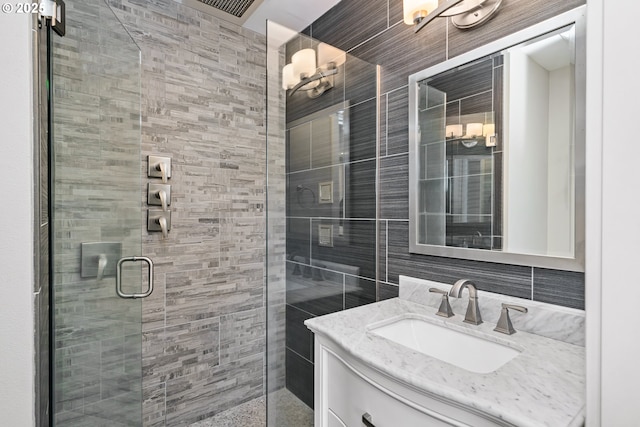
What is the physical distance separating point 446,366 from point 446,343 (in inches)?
13.5

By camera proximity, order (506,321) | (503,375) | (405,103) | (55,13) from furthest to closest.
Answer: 1. (405,103)
2. (506,321)
3. (55,13)
4. (503,375)

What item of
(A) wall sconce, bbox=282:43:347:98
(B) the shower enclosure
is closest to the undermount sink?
(B) the shower enclosure

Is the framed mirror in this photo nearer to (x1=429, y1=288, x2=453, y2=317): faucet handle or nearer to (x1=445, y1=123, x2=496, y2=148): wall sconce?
(x1=445, y1=123, x2=496, y2=148): wall sconce

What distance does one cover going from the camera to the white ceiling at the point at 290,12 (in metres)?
1.95

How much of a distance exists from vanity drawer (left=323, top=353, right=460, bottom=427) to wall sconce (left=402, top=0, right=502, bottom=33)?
52.8 inches

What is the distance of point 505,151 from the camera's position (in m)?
1.15

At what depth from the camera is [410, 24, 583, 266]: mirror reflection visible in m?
1.02

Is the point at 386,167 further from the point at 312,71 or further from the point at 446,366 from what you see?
the point at 446,366

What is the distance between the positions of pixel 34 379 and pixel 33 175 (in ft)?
1.71

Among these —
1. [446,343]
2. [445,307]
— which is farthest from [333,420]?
[445,307]

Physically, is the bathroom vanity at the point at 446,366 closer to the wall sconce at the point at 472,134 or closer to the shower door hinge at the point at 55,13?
the wall sconce at the point at 472,134

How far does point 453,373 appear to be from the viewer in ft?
2.57

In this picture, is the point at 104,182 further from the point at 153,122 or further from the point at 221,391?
the point at 221,391
